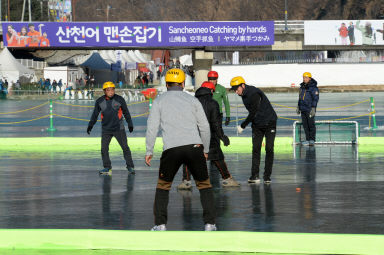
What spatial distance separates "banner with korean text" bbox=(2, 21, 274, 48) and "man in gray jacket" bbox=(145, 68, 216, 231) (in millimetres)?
67016

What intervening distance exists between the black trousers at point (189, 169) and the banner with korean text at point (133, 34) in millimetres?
67046

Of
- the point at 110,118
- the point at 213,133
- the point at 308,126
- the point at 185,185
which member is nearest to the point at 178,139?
the point at 213,133

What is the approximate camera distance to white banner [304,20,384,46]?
76312mm

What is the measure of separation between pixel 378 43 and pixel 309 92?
2321 inches

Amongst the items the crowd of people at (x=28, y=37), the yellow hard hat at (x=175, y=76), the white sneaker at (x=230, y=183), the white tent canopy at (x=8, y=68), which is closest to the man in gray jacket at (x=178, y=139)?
the yellow hard hat at (x=175, y=76)

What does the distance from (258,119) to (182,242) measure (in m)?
5.36

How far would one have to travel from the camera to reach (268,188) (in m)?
12.7

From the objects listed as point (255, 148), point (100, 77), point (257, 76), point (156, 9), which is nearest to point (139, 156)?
point (255, 148)

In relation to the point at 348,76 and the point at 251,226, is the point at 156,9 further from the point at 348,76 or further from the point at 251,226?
the point at 251,226

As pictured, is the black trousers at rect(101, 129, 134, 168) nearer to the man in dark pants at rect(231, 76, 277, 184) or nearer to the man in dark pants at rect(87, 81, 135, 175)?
the man in dark pants at rect(87, 81, 135, 175)

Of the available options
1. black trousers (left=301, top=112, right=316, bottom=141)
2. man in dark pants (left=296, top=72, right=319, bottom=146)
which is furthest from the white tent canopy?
man in dark pants (left=296, top=72, right=319, bottom=146)

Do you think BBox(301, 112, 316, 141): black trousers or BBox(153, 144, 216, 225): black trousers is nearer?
BBox(153, 144, 216, 225): black trousers

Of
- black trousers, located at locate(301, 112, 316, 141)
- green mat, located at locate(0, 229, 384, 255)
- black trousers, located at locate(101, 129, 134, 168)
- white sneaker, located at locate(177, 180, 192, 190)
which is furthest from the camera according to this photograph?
black trousers, located at locate(301, 112, 316, 141)

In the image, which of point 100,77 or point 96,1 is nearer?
point 100,77
